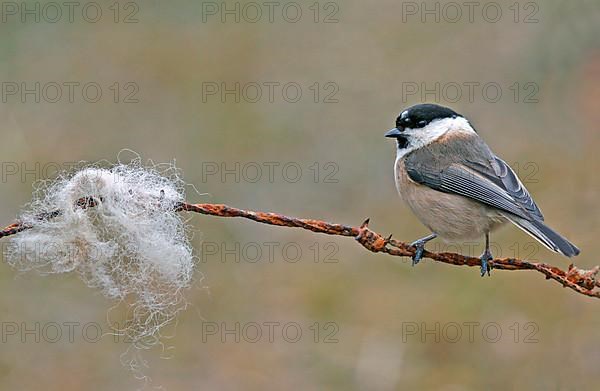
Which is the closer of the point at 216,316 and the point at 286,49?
the point at 216,316

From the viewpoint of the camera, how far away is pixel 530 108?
23.1 ft

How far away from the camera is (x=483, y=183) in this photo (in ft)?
11.0

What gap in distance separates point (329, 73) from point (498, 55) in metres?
1.52

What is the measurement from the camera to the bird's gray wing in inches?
127

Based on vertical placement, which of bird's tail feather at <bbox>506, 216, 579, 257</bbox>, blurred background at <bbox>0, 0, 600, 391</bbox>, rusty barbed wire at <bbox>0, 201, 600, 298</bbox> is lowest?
blurred background at <bbox>0, 0, 600, 391</bbox>

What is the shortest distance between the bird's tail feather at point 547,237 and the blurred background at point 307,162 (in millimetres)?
1322

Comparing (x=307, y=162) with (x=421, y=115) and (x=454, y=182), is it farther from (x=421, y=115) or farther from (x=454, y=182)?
(x=454, y=182)

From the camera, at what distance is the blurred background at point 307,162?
4.55 m

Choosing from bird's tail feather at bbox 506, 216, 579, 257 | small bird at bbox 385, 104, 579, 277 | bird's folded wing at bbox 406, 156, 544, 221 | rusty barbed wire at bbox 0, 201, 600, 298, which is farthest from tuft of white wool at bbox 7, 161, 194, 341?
bird's folded wing at bbox 406, 156, 544, 221

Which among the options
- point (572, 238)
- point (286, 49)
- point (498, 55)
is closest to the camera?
point (572, 238)

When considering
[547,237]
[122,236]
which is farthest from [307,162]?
[122,236]

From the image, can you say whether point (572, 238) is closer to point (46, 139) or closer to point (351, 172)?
point (351, 172)

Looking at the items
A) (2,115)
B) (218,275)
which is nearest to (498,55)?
(218,275)

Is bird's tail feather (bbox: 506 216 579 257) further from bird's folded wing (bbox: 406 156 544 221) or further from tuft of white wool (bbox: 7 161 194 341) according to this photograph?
tuft of white wool (bbox: 7 161 194 341)
